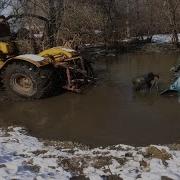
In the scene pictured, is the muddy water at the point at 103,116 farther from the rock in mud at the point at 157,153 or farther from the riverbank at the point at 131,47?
the riverbank at the point at 131,47

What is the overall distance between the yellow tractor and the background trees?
3.29m

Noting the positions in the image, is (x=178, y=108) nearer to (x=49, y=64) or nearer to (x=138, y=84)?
(x=138, y=84)

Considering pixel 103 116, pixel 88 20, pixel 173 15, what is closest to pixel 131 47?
pixel 173 15

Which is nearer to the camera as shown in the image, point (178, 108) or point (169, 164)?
point (169, 164)

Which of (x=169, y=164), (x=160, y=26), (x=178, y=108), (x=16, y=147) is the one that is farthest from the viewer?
(x=160, y=26)

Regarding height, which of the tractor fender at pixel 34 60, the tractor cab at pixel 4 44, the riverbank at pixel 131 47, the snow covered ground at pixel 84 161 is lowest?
the snow covered ground at pixel 84 161

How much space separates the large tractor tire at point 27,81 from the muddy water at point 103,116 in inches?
11.8

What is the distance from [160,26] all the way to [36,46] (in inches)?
416

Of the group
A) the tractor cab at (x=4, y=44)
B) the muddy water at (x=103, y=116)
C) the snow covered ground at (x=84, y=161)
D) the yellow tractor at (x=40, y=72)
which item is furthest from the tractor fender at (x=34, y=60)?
the snow covered ground at (x=84, y=161)

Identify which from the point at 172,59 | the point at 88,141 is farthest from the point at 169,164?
the point at 172,59

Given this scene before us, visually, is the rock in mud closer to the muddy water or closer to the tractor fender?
the muddy water

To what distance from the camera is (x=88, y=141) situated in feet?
25.0

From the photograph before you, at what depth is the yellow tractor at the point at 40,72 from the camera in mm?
10562

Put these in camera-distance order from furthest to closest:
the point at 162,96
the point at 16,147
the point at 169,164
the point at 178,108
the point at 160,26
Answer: the point at 160,26 < the point at 162,96 < the point at 178,108 < the point at 16,147 < the point at 169,164
